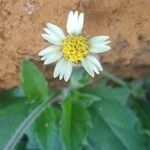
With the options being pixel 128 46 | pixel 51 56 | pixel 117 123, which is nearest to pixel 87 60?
pixel 51 56

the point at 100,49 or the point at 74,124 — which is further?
the point at 74,124

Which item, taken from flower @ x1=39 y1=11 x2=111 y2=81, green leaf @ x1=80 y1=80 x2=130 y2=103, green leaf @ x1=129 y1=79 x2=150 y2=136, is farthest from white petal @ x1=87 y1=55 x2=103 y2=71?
green leaf @ x1=129 y1=79 x2=150 y2=136

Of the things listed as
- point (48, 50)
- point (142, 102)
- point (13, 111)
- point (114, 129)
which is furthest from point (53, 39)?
point (142, 102)

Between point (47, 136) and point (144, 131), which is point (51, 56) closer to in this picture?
point (47, 136)

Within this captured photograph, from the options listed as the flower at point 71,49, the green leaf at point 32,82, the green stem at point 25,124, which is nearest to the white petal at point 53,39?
the flower at point 71,49

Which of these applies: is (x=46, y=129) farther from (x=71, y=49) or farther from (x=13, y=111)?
(x=71, y=49)

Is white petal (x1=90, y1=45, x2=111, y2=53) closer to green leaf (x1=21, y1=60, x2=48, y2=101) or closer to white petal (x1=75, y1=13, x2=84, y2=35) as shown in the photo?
white petal (x1=75, y1=13, x2=84, y2=35)

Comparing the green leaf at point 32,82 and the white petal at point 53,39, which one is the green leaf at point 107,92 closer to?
the green leaf at point 32,82
